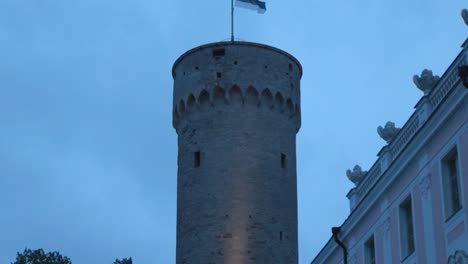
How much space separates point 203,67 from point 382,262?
20254mm

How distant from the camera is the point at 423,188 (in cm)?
2134

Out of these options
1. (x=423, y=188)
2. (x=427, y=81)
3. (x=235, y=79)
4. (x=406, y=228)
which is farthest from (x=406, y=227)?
(x=235, y=79)

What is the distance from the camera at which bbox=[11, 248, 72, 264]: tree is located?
41.9 m

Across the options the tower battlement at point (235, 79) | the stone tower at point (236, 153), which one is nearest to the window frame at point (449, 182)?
the stone tower at point (236, 153)

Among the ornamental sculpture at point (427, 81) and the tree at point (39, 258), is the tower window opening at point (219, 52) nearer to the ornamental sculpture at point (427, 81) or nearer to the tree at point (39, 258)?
the tree at point (39, 258)

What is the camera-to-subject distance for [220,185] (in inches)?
1574

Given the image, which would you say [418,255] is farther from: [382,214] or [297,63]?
[297,63]

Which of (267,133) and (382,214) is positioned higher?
(267,133)

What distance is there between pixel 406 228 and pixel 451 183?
275 centimetres

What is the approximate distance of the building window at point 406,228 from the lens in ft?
73.3

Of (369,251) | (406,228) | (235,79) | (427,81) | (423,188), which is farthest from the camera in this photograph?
(235,79)

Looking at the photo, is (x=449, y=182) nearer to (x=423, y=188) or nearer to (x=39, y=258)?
(x=423, y=188)

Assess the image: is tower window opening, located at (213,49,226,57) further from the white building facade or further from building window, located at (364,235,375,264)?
building window, located at (364,235,375,264)

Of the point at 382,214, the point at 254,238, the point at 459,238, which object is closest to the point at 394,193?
the point at 382,214
